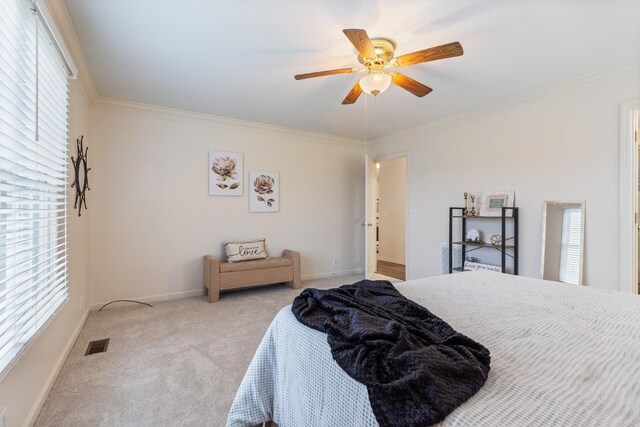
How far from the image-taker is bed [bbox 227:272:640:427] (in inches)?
29.8

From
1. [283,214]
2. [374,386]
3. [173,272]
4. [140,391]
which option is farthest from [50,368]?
[283,214]

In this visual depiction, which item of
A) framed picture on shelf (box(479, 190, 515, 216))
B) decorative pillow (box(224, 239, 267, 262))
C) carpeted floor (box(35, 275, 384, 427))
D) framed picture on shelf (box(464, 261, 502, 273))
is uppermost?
framed picture on shelf (box(479, 190, 515, 216))

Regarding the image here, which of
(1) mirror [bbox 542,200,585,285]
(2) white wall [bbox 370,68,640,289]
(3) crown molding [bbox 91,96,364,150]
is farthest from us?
(3) crown molding [bbox 91,96,364,150]

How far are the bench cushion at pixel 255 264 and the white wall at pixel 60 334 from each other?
142 cm

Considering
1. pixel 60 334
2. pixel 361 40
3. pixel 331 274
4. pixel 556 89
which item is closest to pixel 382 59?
pixel 361 40

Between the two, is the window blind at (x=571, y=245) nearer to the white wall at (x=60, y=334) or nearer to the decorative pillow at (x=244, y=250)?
the decorative pillow at (x=244, y=250)

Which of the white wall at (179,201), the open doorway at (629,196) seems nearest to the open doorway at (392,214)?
the white wall at (179,201)

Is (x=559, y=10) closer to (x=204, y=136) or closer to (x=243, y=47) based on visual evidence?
(x=243, y=47)

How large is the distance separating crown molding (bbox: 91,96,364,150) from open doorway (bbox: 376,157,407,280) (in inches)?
75.0

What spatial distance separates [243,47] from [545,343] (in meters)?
2.58

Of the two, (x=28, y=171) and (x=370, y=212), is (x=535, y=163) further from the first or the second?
(x=28, y=171)

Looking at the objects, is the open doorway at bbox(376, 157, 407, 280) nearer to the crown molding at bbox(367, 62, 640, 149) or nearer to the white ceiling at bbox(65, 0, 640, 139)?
the crown molding at bbox(367, 62, 640, 149)

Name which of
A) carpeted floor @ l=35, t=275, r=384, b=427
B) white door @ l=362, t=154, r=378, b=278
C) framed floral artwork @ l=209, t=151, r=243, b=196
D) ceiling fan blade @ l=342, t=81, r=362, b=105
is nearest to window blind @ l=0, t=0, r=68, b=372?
carpeted floor @ l=35, t=275, r=384, b=427

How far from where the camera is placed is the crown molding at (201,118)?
344 cm
